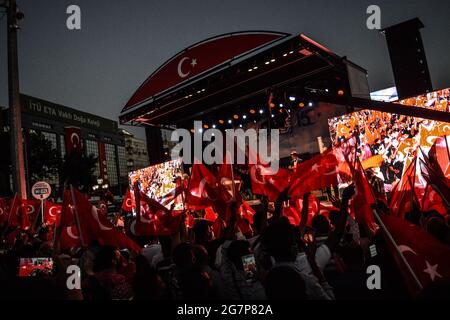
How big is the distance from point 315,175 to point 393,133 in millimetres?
5872

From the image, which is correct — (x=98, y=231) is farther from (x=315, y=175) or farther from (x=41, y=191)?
(x=41, y=191)

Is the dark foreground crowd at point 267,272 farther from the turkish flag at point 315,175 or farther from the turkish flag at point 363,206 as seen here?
the turkish flag at point 315,175

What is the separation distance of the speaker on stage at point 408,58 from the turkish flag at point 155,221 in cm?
1149

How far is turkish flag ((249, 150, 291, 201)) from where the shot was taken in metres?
6.48

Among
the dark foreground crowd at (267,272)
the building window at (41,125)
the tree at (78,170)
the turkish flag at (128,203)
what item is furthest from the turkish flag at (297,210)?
the building window at (41,125)

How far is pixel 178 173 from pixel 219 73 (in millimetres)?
5382

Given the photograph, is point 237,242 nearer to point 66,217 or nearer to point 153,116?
point 66,217

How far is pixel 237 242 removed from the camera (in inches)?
128

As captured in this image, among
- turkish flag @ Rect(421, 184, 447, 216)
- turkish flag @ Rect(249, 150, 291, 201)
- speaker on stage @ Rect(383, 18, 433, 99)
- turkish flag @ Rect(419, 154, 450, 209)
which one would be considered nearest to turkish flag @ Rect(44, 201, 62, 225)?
turkish flag @ Rect(249, 150, 291, 201)

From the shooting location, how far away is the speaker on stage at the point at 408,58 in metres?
13.6

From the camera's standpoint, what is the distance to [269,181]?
6.54 meters

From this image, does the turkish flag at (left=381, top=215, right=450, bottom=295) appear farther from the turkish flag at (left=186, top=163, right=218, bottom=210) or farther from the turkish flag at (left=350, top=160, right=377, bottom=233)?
the turkish flag at (left=186, top=163, right=218, bottom=210)
